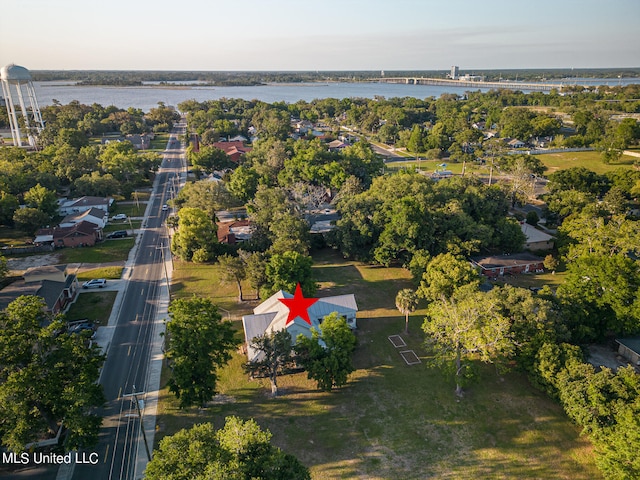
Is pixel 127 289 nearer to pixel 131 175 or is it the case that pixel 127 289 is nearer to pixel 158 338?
pixel 158 338

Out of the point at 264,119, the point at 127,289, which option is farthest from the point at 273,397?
the point at 264,119

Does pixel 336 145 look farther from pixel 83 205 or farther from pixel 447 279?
pixel 447 279

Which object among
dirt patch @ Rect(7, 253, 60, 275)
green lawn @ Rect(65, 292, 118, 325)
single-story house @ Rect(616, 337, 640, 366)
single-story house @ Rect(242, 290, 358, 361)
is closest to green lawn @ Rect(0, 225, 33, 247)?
dirt patch @ Rect(7, 253, 60, 275)

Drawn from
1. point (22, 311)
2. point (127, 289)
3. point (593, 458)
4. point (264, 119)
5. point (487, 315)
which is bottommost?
point (593, 458)

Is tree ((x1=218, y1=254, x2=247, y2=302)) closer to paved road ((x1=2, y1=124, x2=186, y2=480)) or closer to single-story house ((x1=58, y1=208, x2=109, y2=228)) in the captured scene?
paved road ((x1=2, y1=124, x2=186, y2=480))

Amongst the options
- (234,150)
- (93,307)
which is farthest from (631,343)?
(234,150)

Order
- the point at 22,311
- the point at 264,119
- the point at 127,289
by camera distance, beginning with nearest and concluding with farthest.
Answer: the point at 22,311
the point at 127,289
the point at 264,119
